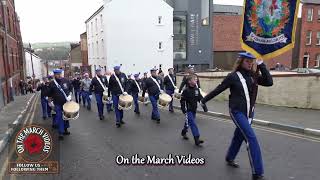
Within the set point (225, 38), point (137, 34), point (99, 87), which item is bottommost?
point (99, 87)

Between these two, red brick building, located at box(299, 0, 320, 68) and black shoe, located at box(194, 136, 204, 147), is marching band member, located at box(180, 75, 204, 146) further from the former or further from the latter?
red brick building, located at box(299, 0, 320, 68)

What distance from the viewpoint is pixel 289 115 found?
38.1 ft

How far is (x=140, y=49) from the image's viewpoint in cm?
3422

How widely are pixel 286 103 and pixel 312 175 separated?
8.57 metres

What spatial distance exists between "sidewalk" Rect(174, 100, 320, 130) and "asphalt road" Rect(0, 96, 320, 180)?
45.6 inches

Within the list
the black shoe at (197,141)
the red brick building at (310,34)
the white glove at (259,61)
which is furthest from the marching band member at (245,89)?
the red brick building at (310,34)

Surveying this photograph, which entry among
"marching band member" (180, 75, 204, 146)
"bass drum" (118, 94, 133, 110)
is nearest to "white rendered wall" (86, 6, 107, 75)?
"bass drum" (118, 94, 133, 110)

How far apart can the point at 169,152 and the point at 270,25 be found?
349cm

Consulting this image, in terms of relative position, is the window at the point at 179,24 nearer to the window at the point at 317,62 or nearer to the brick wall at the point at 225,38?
the brick wall at the point at 225,38

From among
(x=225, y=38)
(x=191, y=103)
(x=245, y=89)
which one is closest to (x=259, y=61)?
(x=245, y=89)

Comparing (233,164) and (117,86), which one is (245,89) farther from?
(117,86)

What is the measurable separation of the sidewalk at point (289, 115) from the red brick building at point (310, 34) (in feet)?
113

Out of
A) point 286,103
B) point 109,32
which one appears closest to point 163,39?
point 109,32

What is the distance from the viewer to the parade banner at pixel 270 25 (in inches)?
246
